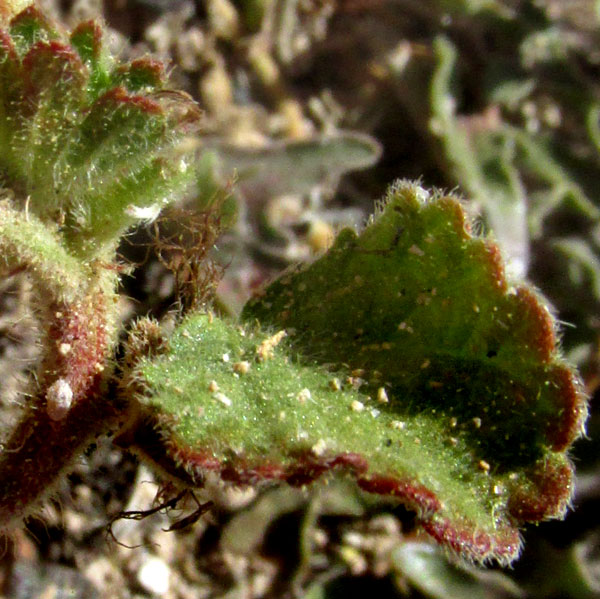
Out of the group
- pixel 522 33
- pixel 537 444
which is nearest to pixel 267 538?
pixel 537 444

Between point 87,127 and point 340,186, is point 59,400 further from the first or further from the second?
point 340,186

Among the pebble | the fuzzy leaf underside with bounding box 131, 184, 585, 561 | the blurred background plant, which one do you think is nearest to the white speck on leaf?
the fuzzy leaf underside with bounding box 131, 184, 585, 561

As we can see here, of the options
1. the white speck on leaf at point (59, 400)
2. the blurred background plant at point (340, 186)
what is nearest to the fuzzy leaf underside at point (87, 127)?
the white speck on leaf at point (59, 400)

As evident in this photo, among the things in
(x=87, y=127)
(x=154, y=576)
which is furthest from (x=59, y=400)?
(x=154, y=576)

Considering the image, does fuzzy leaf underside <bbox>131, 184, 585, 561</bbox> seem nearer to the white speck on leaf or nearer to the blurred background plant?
the white speck on leaf

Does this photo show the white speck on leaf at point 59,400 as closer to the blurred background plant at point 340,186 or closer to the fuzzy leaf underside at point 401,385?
the fuzzy leaf underside at point 401,385
